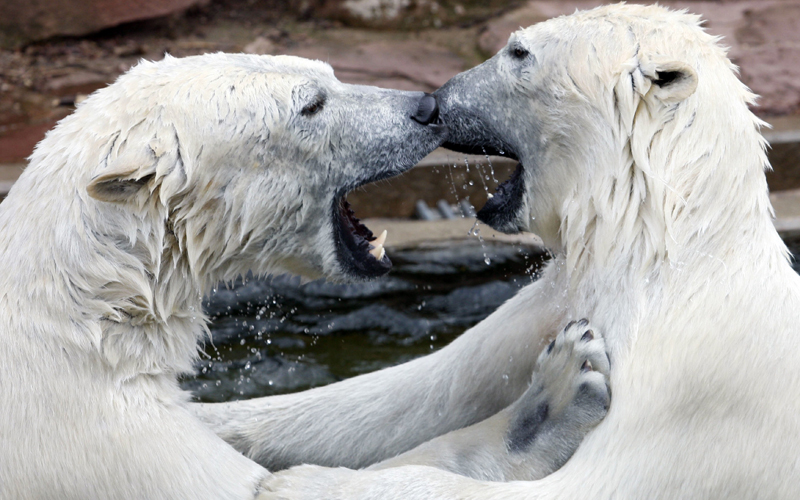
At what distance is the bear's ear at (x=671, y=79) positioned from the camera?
1.95 m

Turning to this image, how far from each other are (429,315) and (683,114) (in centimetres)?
240

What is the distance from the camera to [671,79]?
2014mm

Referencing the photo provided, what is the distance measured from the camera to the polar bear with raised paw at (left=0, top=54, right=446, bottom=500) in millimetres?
1869

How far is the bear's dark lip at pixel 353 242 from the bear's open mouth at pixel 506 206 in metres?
0.31

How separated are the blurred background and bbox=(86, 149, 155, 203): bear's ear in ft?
4.92

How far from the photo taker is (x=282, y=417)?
273 centimetres

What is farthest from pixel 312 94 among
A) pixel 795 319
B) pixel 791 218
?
pixel 791 218

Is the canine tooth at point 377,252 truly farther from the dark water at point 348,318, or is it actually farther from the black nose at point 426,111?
the dark water at point 348,318

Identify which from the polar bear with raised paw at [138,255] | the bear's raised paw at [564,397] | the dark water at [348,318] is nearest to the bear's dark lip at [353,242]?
the polar bear with raised paw at [138,255]

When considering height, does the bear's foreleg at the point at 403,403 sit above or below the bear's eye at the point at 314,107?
below

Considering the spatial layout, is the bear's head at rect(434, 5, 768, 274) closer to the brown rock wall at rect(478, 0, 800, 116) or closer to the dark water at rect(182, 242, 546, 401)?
the dark water at rect(182, 242, 546, 401)

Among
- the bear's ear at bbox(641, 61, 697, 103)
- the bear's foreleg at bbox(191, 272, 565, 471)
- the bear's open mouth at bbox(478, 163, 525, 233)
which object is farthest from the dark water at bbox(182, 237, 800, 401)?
the bear's ear at bbox(641, 61, 697, 103)

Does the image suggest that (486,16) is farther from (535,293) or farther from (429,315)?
(535,293)

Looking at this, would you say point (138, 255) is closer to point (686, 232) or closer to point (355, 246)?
point (355, 246)
